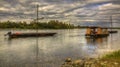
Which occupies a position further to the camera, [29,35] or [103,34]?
[29,35]

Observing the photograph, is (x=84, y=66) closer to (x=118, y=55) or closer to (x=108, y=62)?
(x=108, y=62)

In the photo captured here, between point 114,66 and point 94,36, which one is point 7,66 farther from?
point 94,36

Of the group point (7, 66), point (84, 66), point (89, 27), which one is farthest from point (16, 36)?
point (84, 66)

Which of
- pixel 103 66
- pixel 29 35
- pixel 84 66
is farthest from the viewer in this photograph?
pixel 29 35

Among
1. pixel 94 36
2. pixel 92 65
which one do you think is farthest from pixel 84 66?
pixel 94 36

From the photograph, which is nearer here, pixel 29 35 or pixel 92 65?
pixel 92 65

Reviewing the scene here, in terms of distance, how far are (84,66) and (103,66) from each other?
6.43ft

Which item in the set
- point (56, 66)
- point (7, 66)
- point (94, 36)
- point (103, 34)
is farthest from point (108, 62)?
point (103, 34)

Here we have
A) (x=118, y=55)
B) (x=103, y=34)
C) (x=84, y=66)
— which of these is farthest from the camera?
(x=103, y=34)

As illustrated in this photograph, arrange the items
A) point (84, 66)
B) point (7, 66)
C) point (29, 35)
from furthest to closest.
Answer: point (29, 35), point (7, 66), point (84, 66)

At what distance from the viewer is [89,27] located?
104125 millimetres

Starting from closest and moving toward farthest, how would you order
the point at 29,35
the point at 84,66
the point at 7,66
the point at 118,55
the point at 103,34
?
the point at 84,66
the point at 118,55
the point at 7,66
the point at 103,34
the point at 29,35

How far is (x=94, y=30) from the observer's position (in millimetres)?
103688

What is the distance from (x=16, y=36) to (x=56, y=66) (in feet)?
289
